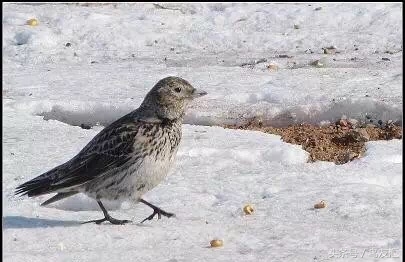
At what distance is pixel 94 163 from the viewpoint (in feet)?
22.6

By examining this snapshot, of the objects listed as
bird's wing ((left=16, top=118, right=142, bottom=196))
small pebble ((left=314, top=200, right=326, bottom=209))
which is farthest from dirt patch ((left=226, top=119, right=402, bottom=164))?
bird's wing ((left=16, top=118, right=142, bottom=196))

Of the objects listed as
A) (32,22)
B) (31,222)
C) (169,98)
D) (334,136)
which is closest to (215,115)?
(334,136)

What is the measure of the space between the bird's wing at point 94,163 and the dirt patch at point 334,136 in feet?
6.25

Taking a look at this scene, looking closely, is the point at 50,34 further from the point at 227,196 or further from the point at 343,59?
the point at 227,196

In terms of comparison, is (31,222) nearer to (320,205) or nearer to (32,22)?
(320,205)

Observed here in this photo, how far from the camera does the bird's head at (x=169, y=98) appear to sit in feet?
23.2

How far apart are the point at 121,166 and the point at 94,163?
0.64 ft

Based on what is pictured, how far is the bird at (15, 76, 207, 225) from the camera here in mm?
6770

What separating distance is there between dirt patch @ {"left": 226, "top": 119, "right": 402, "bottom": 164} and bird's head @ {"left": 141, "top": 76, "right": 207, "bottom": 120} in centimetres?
146

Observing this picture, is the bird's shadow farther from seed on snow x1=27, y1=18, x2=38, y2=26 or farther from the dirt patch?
seed on snow x1=27, y1=18, x2=38, y2=26

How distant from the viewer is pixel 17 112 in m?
9.34

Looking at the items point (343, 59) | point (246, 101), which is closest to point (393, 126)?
point (246, 101)

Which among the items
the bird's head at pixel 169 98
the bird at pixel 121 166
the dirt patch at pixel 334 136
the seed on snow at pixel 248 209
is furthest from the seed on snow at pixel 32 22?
the seed on snow at pixel 248 209

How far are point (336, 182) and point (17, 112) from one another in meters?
3.12
